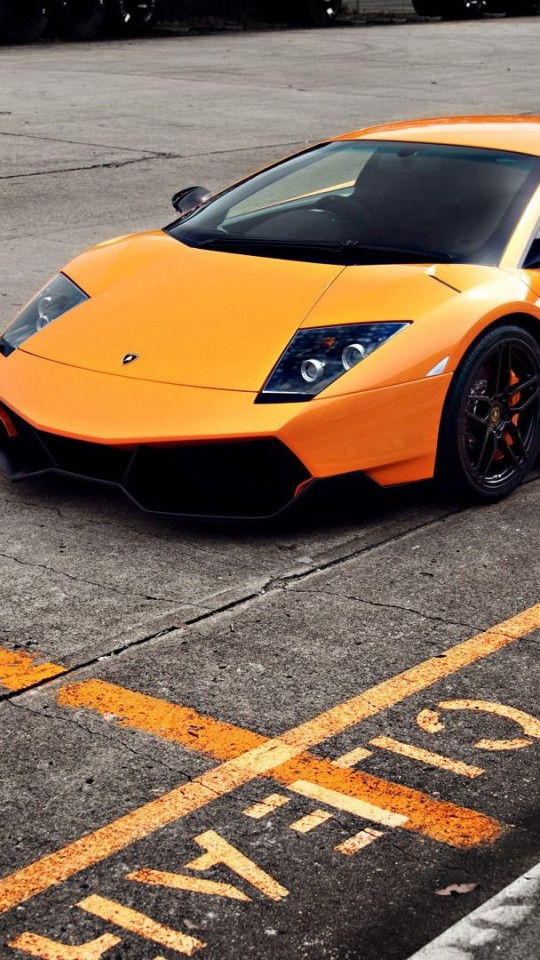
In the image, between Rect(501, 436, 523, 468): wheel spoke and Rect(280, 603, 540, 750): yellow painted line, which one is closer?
Rect(280, 603, 540, 750): yellow painted line

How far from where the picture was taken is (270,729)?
370cm

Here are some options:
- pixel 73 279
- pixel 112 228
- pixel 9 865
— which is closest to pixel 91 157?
pixel 112 228

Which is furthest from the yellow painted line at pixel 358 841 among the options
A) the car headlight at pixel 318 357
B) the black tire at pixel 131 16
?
the black tire at pixel 131 16

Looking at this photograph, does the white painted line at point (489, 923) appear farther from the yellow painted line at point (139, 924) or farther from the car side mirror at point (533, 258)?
the car side mirror at point (533, 258)

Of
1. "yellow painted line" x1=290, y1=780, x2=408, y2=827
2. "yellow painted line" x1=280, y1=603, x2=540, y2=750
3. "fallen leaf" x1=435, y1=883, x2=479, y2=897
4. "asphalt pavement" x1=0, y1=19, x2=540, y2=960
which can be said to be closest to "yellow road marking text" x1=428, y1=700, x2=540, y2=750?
"asphalt pavement" x1=0, y1=19, x2=540, y2=960

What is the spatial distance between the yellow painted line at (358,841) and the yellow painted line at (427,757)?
0.35 meters

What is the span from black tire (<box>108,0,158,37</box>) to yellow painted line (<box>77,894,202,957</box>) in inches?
1091

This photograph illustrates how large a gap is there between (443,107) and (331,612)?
1611 centimetres

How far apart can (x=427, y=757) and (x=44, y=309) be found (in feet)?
9.64

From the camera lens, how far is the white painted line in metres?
2.78

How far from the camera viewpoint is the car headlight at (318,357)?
16.3ft

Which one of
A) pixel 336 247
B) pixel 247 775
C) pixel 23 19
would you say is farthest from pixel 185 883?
pixel 23 19

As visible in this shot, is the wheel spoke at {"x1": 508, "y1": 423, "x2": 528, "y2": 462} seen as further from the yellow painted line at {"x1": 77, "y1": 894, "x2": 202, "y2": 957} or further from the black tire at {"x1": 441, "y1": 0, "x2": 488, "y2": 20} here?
the black tire at {"x1": 441, "y1": 0, "x2": 488, "y2": 20}

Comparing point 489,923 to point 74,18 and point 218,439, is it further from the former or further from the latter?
point 74,18
